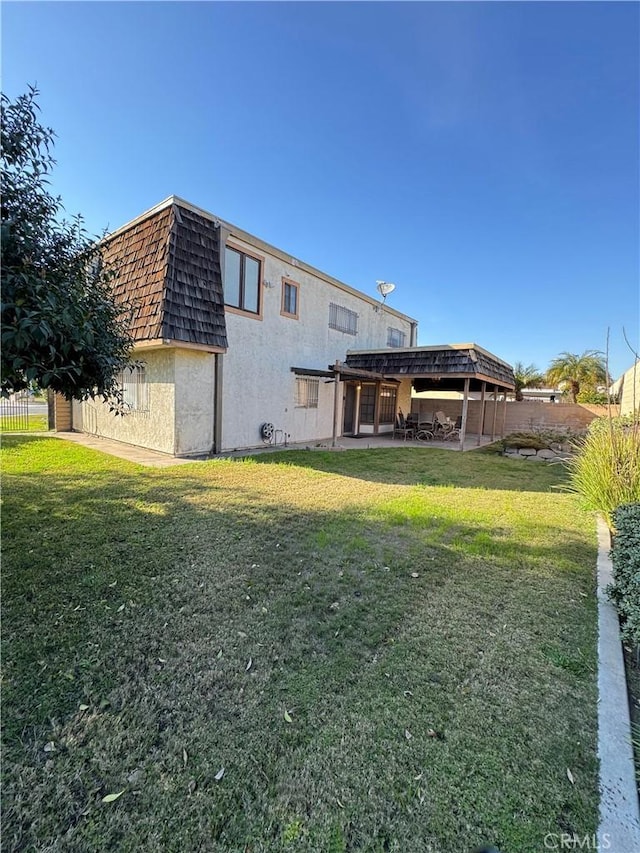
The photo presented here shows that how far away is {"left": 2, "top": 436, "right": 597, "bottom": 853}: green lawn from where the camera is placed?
1.55 metres

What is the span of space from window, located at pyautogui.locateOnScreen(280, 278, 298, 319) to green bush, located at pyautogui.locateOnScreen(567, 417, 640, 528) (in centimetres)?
909

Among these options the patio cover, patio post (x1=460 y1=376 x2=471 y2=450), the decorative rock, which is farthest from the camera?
the patio cover

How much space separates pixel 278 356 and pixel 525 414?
13738 millimetres

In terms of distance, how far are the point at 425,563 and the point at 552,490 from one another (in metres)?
5.08

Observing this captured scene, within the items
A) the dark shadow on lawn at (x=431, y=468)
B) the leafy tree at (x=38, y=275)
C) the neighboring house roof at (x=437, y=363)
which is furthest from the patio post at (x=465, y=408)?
the leafy tree at (x=38, y=275)

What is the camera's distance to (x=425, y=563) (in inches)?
161

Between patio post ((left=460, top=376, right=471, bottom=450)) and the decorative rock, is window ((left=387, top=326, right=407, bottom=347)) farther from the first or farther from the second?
the decorative rock

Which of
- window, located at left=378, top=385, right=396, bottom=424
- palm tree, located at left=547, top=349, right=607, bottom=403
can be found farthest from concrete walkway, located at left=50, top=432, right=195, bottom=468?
palm tree, located at left=547, top=349, right=607, bottom=403

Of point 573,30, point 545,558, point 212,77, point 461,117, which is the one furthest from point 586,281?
point 545,558

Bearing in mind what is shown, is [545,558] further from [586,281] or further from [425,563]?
[586,281]

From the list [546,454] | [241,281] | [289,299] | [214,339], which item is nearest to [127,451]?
[214,339]

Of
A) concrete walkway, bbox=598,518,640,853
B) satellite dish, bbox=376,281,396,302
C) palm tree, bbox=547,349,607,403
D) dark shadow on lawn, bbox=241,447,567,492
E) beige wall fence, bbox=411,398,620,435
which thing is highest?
satellite dish, bbox=376,281,396,302

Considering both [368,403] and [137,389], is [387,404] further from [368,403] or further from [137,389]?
[137,389]

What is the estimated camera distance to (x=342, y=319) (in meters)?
15.2
